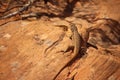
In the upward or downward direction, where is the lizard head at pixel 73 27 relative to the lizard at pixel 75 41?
upward

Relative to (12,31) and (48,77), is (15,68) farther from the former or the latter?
(12,31)

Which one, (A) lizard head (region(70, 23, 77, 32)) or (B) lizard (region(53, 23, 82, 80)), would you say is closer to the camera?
(B) lizard (region(53, 23, 82, 80))

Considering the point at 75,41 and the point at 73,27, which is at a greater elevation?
the point at 73,27

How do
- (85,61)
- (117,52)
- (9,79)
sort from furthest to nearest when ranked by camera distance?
(117,52), (85,61), (9,79)

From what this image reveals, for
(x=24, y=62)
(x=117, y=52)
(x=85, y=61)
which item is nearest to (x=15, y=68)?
(x=24, y=62)

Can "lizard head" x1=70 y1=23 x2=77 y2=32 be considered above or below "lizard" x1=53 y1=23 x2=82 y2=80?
above

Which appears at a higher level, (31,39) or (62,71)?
(31,39)

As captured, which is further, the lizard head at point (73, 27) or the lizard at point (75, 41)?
the lizard head at point (73, 27)

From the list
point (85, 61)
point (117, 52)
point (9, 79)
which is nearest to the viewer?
point (9, 79)

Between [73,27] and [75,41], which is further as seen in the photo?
[73,27]

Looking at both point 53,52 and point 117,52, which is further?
point 117,52
